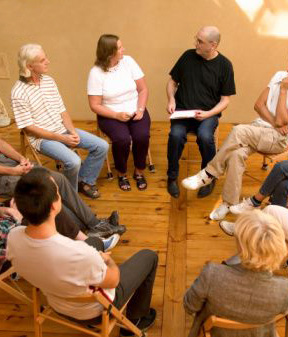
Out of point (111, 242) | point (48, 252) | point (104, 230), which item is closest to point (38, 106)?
point (104, 230)

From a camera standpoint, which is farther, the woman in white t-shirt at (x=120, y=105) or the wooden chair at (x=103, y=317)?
the woman in white t-shirt at (x=120, y=105)

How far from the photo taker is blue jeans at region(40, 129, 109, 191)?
2.86m

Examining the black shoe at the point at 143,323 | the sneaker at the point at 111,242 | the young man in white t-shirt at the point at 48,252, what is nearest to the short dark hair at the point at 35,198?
the young man in white t-shirt at the point at 48,252

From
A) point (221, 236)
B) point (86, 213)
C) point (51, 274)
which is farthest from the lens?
point (221, 236)

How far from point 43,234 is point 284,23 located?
3.52m

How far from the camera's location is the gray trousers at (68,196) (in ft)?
7.82

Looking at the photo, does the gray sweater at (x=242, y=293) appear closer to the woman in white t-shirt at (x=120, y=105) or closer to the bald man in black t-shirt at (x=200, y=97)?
the bald man in black t-shirt at (x=200, y=97)

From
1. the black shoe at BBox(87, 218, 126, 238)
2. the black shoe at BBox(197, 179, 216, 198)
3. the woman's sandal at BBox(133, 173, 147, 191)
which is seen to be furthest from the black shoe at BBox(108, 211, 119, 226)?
the black shoe at BBox(197, 179, 216, 198)

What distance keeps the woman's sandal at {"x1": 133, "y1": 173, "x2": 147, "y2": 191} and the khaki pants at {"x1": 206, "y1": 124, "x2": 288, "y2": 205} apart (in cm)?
72

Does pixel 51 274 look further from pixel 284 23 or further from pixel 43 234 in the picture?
pixel 284 23

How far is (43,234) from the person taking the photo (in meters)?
1.42

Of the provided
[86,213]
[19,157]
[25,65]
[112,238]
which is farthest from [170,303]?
[25,65]

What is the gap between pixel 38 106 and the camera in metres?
2.88

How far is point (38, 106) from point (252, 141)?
1681mm
